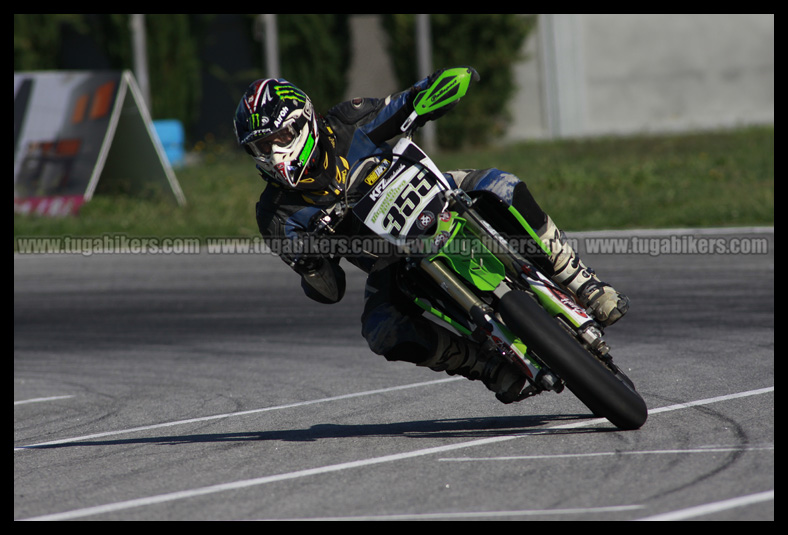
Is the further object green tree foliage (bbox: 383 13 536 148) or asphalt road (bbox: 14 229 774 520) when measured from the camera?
green tree foliage (bbox: 383 13 536 148)

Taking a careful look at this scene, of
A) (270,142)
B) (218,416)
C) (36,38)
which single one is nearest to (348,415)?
(218,416)

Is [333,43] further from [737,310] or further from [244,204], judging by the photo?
[737,310]

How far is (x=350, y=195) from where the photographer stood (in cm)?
490

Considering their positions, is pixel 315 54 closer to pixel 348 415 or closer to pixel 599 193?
pixel 599 193

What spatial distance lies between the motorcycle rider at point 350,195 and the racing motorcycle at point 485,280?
0.16m

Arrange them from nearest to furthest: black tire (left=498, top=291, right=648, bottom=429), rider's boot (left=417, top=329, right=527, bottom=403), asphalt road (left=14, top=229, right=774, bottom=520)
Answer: asphalt road (left=14, top=229, right=774, bottom=520), black tire (left=498, top=291, right=648, bottom=429), rider's boot (left=417, top=329, right=527, bottom=403)

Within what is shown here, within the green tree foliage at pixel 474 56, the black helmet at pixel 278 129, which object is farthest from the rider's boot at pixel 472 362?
the green tree foliage at pixel 474 56

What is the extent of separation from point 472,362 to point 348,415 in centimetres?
109

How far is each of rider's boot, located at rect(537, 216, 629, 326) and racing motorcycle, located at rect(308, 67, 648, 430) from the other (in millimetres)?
197

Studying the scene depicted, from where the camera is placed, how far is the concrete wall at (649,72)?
20844 millimetres

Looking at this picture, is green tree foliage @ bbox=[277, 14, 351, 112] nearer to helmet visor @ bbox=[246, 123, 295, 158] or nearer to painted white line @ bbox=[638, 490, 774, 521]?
helmet visor @ bbox=[246, 123, 295, 158]

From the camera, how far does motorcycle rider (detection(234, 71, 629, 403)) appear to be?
4852 mm

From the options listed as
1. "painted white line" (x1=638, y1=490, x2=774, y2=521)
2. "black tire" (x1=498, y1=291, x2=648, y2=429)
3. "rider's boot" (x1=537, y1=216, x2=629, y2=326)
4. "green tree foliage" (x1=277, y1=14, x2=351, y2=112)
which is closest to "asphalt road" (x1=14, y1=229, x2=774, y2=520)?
"painted white line" (x1=638, y1=490, x2=774, y2=521)

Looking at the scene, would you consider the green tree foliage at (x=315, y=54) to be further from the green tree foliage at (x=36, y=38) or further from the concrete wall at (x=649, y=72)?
the green tree foliage at (x=36, y=38)
